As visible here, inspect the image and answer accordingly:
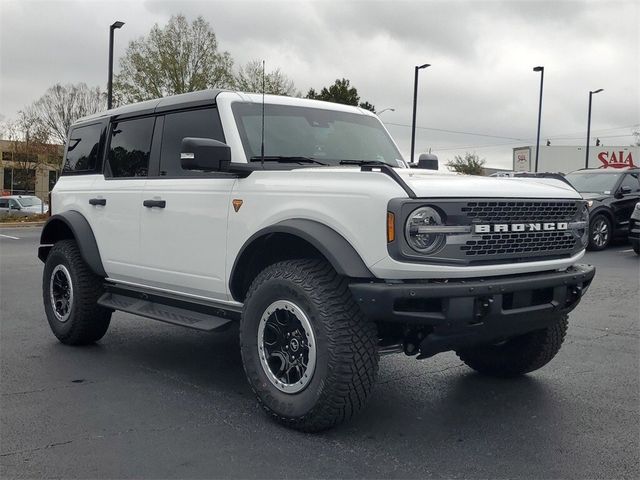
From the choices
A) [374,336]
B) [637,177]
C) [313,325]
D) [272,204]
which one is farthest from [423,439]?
[637,177]

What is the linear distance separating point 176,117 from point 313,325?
Result: 237cm

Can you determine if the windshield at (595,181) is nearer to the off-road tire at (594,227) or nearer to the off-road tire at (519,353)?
the off-road tire at (594,227)

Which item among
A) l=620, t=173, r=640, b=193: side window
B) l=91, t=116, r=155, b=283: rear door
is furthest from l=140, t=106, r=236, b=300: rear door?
l=620, t=173, r=640, b=193: side window

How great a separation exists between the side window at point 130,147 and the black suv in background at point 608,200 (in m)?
10.8

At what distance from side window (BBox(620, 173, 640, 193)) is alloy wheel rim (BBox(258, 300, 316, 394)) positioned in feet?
44.1

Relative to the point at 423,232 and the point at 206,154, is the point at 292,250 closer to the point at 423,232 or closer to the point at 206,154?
the point at 206,154

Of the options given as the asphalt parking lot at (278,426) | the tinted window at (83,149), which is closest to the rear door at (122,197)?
the tinted window at (83,149)

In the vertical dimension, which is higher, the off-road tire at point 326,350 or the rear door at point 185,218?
the rear door at point 185,218

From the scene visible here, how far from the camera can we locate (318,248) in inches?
149

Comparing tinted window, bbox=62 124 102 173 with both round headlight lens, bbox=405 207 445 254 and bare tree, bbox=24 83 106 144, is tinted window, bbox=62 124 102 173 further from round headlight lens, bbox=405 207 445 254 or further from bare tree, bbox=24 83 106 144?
bare tree, bbox=24 83 106 144

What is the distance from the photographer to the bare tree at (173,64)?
34000mm

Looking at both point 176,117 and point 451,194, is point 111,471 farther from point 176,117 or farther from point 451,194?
point 176,117

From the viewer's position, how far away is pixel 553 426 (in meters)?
4.11

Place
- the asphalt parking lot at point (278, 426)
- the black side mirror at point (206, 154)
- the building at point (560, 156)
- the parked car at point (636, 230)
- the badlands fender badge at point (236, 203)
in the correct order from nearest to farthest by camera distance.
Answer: the asphalt parking lot at point (278, 426)
the black side mirror at point (206, 154)
the badlands fender badge at point (236, 203)
the parked car at point (636, 230)
the building at point (560, 156)
